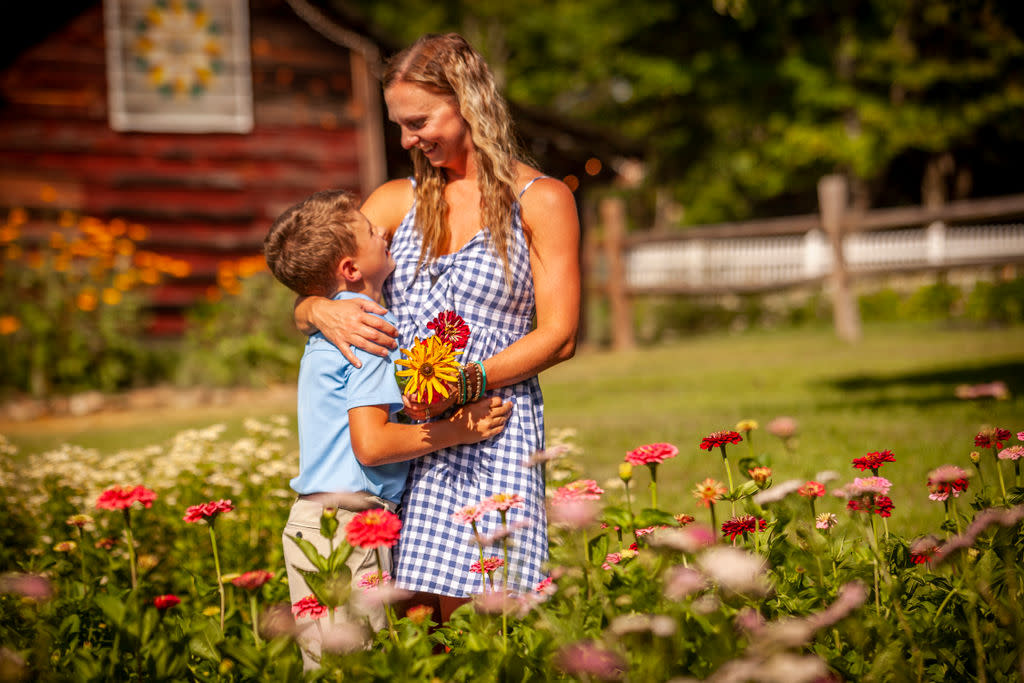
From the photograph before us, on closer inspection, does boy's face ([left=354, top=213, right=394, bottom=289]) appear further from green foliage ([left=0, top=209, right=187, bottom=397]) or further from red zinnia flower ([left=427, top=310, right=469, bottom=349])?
green foliage ([left=0, top=209, right=187, bottom=397])

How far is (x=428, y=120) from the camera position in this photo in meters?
2.30

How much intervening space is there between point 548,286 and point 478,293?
0.17 meters

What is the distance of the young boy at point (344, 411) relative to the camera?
215cm

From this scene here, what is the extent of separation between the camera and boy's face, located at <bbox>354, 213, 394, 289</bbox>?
228cm

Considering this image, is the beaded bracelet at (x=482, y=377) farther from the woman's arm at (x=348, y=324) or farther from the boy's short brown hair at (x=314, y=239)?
the boy's short brown hair at (x=314, y=239)

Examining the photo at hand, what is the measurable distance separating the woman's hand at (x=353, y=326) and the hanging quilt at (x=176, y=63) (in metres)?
8.86

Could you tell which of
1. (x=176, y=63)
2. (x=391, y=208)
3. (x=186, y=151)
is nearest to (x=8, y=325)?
(x=186, y=151)

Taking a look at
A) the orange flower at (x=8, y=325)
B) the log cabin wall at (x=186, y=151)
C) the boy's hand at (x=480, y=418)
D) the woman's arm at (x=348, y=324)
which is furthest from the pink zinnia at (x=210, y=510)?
the log cabin wall at (x=186, y=151)

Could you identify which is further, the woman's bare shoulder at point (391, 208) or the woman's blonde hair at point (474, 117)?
the woman's bare shoulder at point (391, 208)

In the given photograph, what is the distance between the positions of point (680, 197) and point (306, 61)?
22437mm

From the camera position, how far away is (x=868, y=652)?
179 cm

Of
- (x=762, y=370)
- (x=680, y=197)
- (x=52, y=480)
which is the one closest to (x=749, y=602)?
(x=52, y=480)

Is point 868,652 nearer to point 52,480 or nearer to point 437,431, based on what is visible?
point 437,431

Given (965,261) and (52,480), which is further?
(965,261)
